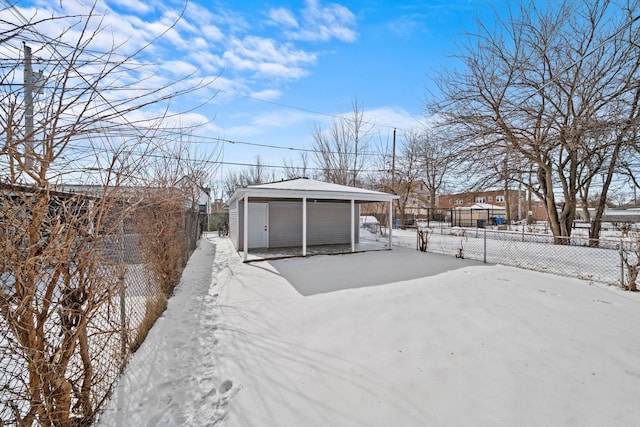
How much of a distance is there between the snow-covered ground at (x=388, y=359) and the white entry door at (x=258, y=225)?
5.35m

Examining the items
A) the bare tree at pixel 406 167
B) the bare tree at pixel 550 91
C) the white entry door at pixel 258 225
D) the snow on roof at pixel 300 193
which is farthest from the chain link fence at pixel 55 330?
the bare tree at pixel 406 167

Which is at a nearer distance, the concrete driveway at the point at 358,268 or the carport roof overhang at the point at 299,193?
the concrete driveway at the point at 358,268

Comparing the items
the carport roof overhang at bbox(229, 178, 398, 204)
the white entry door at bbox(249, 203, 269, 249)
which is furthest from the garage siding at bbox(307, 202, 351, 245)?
the carport roof overhang at bbox(229, 178, 398, 204)

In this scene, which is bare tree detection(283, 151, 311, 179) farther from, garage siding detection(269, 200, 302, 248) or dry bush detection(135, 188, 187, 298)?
dry bush detection(135, 188, 187, 298)

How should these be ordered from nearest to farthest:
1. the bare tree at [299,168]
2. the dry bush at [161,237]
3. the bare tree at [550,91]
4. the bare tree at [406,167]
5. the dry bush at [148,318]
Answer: the dry bush at [148,318] < the dry bush at [161,237] < the bare tree at [550,91] < the bare tree at [406,167] < the bare tree at [299,168]

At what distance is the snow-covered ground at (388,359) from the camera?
211 cm

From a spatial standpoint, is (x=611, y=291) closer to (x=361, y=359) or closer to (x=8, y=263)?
(x=361, y=359)

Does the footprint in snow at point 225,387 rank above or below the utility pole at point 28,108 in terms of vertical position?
below

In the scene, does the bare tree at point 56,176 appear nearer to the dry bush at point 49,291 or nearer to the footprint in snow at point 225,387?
the dry bush at point 49,291

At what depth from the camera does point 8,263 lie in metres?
1.29

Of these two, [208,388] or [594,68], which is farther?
[594,68]

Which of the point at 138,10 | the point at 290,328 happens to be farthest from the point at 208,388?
the point at 138,10

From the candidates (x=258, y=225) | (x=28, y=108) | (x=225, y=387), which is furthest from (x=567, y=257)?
(x=28, y=108)

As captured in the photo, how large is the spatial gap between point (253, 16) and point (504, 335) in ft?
22.8
